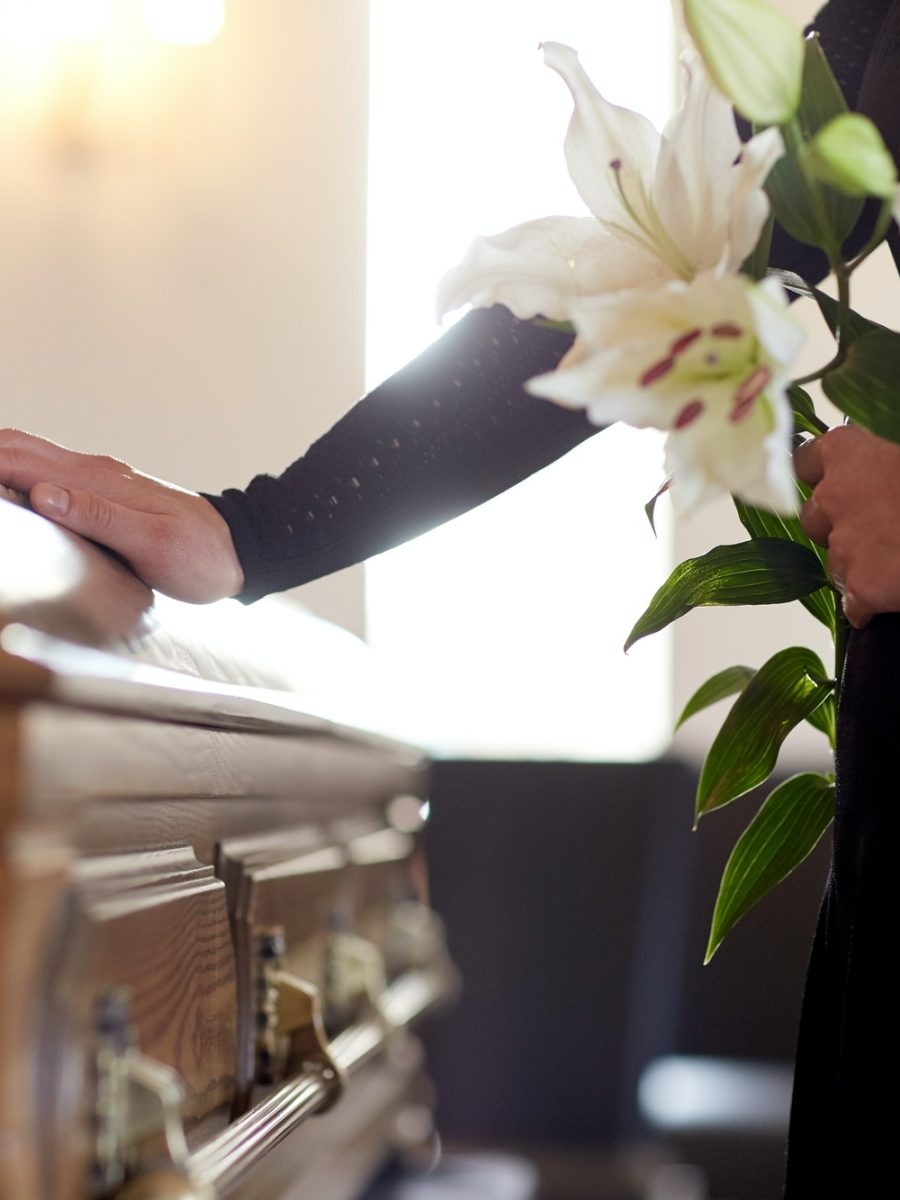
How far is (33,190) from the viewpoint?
2.47 meters

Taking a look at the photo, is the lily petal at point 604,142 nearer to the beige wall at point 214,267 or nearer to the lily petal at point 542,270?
the lily petal at point 542,270

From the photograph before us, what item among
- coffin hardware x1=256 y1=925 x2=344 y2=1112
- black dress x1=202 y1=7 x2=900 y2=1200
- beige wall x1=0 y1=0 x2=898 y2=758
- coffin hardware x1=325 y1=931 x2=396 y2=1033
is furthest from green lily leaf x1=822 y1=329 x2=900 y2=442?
beige wall x1=0 y1=0 x2=898 y2=758

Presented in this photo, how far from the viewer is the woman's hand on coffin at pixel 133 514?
697mm

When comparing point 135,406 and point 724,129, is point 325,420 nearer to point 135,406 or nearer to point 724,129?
point 135,406

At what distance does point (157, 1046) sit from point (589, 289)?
0.37m

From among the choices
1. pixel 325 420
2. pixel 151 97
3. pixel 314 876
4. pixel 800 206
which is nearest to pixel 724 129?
pixel 800 206

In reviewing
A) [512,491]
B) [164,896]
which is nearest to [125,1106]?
[164,896]

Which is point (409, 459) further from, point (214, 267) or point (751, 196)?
point (214, 267)

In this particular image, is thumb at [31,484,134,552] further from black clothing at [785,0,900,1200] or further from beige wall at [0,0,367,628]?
beige wall at [0,0,367,628]

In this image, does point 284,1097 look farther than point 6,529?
Yes

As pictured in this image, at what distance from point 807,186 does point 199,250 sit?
2167mm

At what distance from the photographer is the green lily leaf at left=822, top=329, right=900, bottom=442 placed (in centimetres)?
41

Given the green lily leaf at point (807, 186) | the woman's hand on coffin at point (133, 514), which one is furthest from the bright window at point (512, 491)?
the green lily leaf at point (807, 186)

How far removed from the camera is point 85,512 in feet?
2.28
